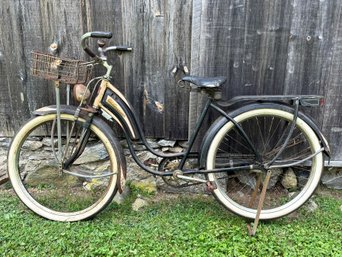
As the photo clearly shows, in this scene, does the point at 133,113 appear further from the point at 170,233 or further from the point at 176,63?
the point at 170,233

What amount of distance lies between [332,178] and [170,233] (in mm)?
1730

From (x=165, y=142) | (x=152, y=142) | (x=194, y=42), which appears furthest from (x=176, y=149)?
(x=194, y=42)

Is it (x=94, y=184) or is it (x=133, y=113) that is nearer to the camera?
(x=133, y=113)

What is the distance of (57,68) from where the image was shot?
2.64 metres

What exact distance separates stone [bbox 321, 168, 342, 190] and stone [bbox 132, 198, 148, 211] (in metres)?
1.77

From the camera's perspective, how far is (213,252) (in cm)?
260

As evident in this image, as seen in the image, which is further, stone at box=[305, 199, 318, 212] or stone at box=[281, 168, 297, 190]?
stone at box=[281, 168, 297, 190]

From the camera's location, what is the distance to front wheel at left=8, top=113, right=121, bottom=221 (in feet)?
9.64

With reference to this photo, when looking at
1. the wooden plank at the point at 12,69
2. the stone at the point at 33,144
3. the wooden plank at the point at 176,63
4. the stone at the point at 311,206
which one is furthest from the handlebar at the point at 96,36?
the stone at the point at 311,206

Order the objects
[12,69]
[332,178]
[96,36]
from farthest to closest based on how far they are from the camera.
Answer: [332,178]
[12,69]
[96,36]

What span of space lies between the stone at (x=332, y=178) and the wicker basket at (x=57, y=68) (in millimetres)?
2507

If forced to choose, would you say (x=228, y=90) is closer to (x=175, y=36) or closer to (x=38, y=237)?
(x=175, y=36)

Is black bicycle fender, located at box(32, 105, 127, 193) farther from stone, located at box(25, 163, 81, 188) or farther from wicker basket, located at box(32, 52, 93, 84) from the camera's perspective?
stone, located at box(25, 163, 81, 188)

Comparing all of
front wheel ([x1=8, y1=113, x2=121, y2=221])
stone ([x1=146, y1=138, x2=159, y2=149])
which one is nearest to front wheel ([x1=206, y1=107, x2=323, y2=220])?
stone ([x1=146, y1=138, x2=159, y2=149])
